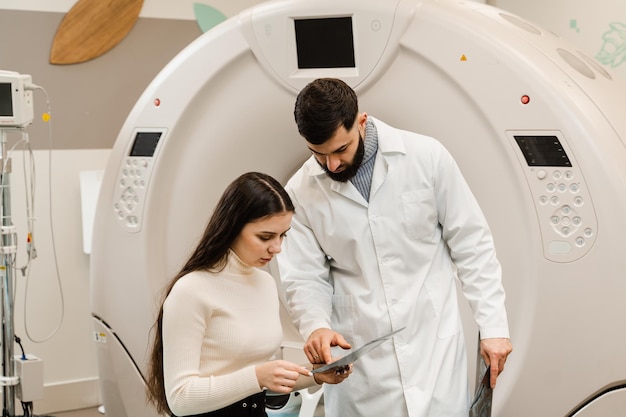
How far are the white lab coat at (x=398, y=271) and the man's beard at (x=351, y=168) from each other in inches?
1.1

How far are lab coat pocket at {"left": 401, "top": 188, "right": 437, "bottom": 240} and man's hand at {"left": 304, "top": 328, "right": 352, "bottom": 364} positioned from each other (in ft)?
1.07

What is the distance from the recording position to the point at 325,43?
272 cm

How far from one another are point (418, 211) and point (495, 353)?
357 mm

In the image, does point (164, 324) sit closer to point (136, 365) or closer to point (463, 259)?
point (463, 259)

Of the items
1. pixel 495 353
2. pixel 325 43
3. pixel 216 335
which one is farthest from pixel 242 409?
pixel 325 43

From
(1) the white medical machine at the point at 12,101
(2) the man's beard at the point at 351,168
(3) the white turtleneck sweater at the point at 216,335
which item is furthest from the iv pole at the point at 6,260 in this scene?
(3) the white turtleneck sweater at the point at 216,335

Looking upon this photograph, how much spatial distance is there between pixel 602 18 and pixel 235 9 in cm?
163

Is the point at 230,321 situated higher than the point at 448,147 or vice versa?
the point at 448,147

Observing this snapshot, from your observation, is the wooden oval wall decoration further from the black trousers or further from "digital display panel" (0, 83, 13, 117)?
the black trousers

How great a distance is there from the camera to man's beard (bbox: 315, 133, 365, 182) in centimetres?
202

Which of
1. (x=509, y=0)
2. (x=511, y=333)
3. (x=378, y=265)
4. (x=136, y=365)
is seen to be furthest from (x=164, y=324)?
(x=509, y=0)

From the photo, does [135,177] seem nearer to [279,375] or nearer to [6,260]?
[6,260]

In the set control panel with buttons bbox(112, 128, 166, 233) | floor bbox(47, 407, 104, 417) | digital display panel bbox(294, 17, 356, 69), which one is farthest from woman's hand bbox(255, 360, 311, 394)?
floor bbox(47, 407, 104, 417)

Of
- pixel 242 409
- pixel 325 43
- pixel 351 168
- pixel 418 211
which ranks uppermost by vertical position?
pixel 325 43
